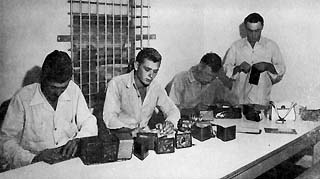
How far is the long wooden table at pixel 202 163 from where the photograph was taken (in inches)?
58.4

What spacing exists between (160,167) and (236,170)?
30cm

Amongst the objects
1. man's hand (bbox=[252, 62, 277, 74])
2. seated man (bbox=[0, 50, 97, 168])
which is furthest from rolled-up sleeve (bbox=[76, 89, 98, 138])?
man's hand (bbox=[252, 62, 277, 74])

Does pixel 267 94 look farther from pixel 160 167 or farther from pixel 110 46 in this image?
pixel 160 167

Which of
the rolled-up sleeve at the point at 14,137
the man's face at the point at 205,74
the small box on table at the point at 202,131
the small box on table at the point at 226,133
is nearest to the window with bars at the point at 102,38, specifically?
the man's face at the point at 205,74

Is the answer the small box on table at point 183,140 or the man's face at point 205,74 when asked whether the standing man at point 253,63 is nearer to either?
the man's face at point 205,74

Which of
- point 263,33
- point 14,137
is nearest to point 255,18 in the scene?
point 263,33

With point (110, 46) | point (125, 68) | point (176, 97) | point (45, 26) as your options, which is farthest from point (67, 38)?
point (176, 97)

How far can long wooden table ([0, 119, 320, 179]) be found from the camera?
1.48 m

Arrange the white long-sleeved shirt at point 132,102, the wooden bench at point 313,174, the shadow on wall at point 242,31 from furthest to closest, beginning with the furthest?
the shadow on wall at point 242,31, the white long-sleeved shirt at point 132,102, the wooden bench at point 313,174

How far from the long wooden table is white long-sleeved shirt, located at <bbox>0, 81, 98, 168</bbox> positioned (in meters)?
0.31

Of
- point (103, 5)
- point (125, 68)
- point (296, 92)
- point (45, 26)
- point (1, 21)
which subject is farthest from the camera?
point (296, 92)

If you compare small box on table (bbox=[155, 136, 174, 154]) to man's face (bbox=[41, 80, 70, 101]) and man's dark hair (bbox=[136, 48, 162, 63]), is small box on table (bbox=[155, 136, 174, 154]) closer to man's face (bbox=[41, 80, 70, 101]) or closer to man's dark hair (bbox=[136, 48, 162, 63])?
man's face (bbox=[41, 80, 70, 101])

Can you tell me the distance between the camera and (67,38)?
2.41 meters

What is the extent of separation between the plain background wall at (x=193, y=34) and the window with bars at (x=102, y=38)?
97 millimetres
